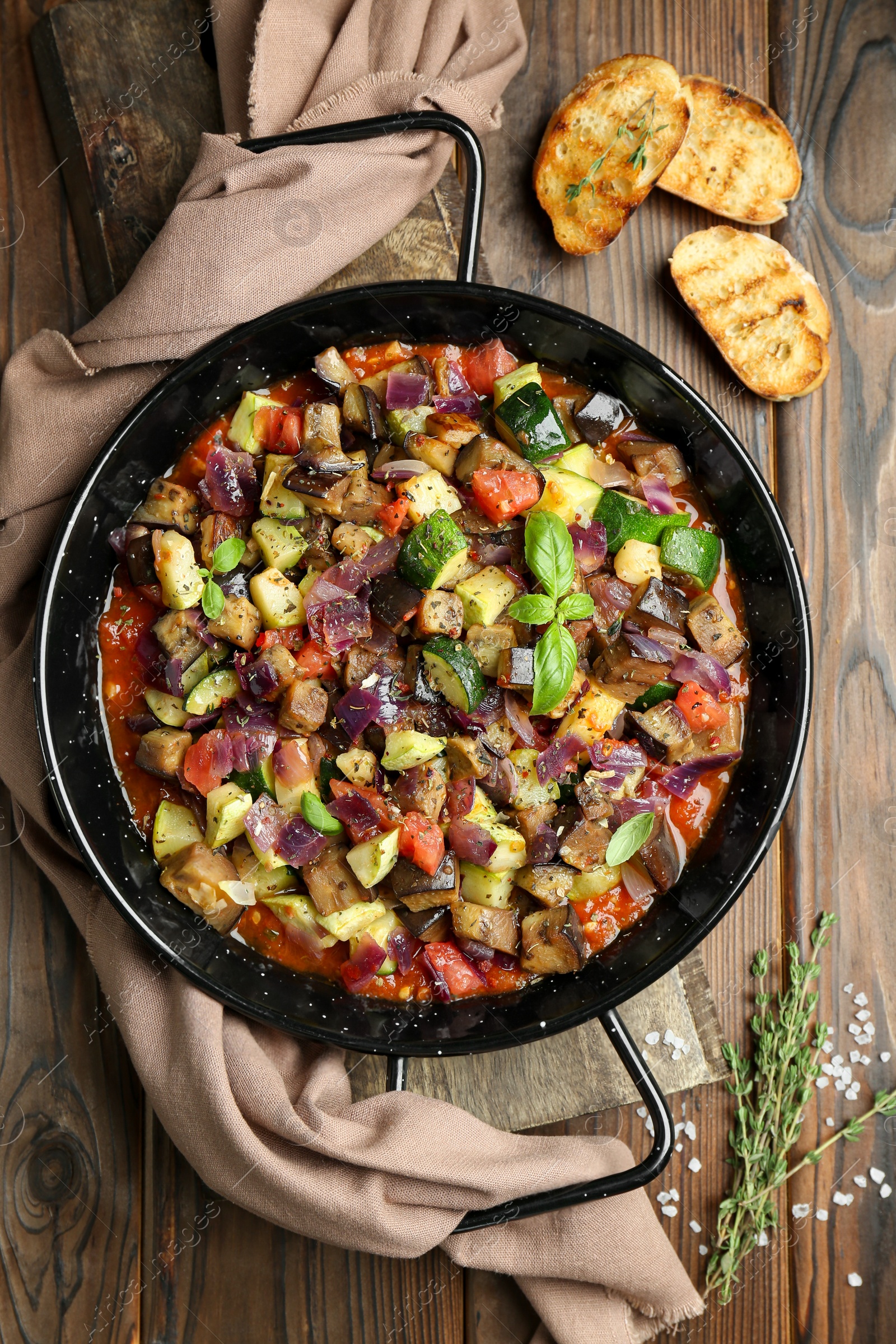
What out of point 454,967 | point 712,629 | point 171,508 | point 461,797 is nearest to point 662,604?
point 712,629

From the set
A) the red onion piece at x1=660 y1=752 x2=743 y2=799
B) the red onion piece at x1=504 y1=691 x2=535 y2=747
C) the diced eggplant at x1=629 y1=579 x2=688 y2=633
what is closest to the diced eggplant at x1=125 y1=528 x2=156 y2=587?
the red onion piece at x1=504 y1=691 x2=535 y2=747

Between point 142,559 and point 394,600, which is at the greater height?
point 142,559

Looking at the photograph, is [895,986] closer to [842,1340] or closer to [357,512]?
[842,1340]

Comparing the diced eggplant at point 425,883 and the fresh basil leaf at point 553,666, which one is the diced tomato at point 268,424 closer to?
the fresh basil leaf at point 553,666

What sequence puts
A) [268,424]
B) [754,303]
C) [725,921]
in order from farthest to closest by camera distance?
1. [725,921]
2. [754,303]
3. [268,424]

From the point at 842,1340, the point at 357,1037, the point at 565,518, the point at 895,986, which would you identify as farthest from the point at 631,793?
the point at 842,1340

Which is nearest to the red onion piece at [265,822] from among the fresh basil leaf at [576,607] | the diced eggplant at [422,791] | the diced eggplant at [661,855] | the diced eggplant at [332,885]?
the diced eggplant at [332,885]

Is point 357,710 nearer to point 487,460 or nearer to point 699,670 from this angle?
point 487,460
